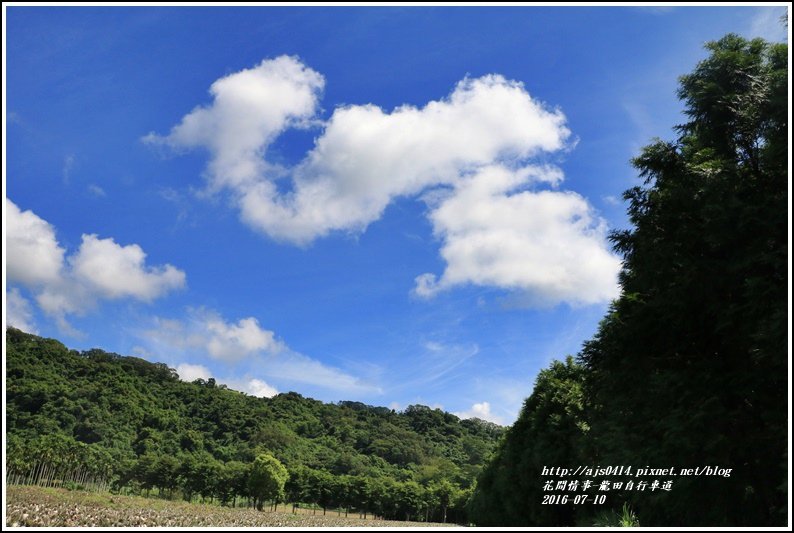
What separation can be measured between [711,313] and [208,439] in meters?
120

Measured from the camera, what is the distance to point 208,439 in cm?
11325

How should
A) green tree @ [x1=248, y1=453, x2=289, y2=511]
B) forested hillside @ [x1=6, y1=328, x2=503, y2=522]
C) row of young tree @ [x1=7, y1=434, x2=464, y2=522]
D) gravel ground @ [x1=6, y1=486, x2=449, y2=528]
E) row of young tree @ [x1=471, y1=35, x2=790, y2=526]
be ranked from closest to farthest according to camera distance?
row of young tree @ [x1=471, y1=35, x2=790, y2=526] < gravel ground @ [x1=6, y1=486, x2=449, y2=528] < row of young tree @ [x1=7, y1=434, x2=464, y2=522] < green tree @ [x1=248, y1=453, x2=289, y2=511] < forested hillside @ [x1=6, y1=328, x2=503, y2=522]

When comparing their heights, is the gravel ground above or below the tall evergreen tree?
below

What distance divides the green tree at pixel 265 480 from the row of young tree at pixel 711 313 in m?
71.3

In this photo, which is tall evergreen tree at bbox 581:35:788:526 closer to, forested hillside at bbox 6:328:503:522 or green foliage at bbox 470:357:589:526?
green foliage at bbox 470:357:589:526

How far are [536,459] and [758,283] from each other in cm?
1996

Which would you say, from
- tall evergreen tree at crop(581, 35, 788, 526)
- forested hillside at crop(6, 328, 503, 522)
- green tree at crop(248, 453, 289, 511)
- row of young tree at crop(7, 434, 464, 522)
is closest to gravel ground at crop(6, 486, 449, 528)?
A: tall evergreen tree at crop(581, 35, 788, 526)

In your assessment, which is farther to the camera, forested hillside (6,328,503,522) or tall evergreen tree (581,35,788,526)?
forested hillside (6,328,503,522)

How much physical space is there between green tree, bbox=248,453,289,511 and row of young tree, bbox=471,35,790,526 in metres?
71.3

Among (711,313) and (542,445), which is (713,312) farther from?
(542,445)

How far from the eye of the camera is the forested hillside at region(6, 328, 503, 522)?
8162 centimetres

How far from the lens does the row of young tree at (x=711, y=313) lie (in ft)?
32.4

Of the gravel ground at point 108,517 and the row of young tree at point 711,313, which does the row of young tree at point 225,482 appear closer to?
the gravel ground at point 108,517

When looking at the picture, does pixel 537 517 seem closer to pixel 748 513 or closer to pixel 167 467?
pixel 748 513
